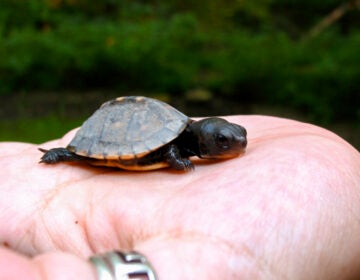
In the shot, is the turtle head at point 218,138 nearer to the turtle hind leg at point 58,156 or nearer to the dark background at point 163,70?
the turtle hind leg at point 58,156

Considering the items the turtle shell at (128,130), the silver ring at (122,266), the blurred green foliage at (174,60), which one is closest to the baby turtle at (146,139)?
the turtle shell at (128,130)

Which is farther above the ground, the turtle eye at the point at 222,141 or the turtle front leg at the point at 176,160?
the turtle eye at the point at 222,141

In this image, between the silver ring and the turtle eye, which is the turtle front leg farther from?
the silver ring

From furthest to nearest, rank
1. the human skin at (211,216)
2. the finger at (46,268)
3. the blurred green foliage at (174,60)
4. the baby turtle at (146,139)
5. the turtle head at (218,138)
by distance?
the blurred green foliage at (174,60) < the baby turtle at (146,139) < the turtle head at (218,138) < the human skin at (211,216) < the finger at (46,268)

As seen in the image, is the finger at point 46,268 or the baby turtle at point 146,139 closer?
the finger at point 46,268

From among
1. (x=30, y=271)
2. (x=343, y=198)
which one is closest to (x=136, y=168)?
(x=343, y=198)

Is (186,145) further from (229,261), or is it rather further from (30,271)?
(30,271)

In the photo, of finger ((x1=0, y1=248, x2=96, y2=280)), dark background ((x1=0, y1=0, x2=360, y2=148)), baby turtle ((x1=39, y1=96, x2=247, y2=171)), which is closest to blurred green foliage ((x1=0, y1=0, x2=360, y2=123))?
dark background ((x1=0, y1=0, x2=360, y2=148))
